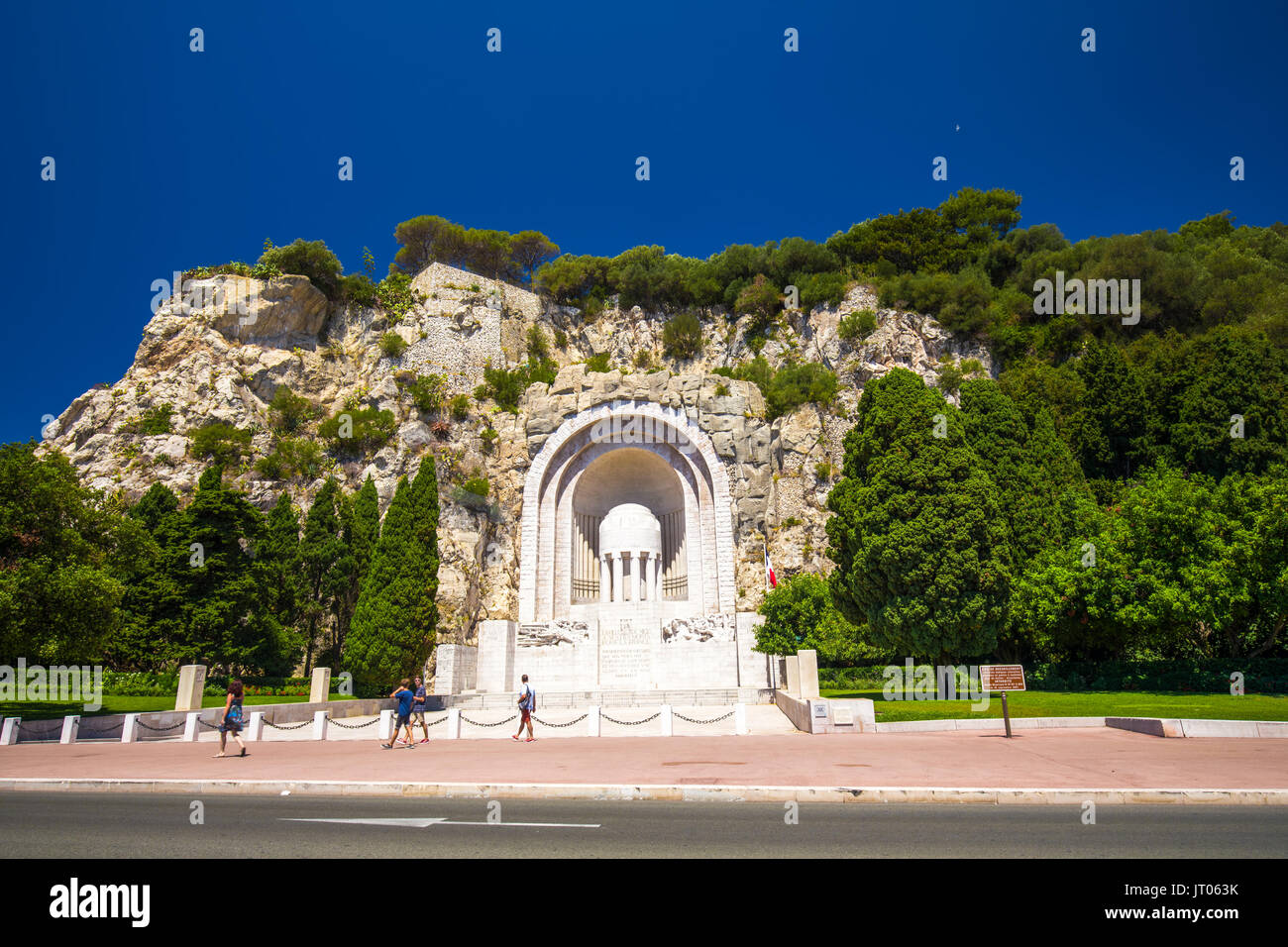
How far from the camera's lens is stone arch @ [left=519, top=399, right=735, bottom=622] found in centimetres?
3356

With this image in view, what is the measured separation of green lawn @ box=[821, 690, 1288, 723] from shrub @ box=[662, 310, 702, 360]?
1214 inches

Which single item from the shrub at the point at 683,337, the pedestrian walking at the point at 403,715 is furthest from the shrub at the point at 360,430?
the pedestrian walking at the point at 403,715

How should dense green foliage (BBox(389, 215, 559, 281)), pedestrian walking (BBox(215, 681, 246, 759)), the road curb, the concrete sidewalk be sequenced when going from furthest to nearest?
dense green foliage (BBox(389, 215, 559, 281)), pedestrian walking (BBox(215, 681, 246, 759)), the concrete sidewalk, the road curb

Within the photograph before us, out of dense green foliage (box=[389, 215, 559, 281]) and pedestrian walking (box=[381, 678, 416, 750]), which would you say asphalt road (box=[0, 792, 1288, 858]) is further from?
dense green foliage (box=[389, 215, 559, 281])

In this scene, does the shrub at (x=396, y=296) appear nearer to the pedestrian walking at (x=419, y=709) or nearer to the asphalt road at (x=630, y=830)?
the pedestrian walking at (x=419, y=709)

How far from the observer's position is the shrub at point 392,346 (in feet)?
135

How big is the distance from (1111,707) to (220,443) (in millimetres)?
38336

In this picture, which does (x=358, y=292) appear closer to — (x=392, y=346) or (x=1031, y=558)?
(x=392, y=346)

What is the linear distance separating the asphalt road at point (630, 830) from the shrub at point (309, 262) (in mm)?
41386

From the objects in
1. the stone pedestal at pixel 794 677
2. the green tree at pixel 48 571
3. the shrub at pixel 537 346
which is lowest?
the stone pedestal at pixel 794 677


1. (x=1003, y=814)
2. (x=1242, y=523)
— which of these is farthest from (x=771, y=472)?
(x=1003, y=814)

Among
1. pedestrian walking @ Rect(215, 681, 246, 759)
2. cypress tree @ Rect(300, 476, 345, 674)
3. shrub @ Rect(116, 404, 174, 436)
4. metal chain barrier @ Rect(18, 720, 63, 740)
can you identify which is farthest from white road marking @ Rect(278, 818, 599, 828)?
shrub @ Rect(116, 404, 174, 436)

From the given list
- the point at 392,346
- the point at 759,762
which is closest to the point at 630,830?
the point at 759,762
